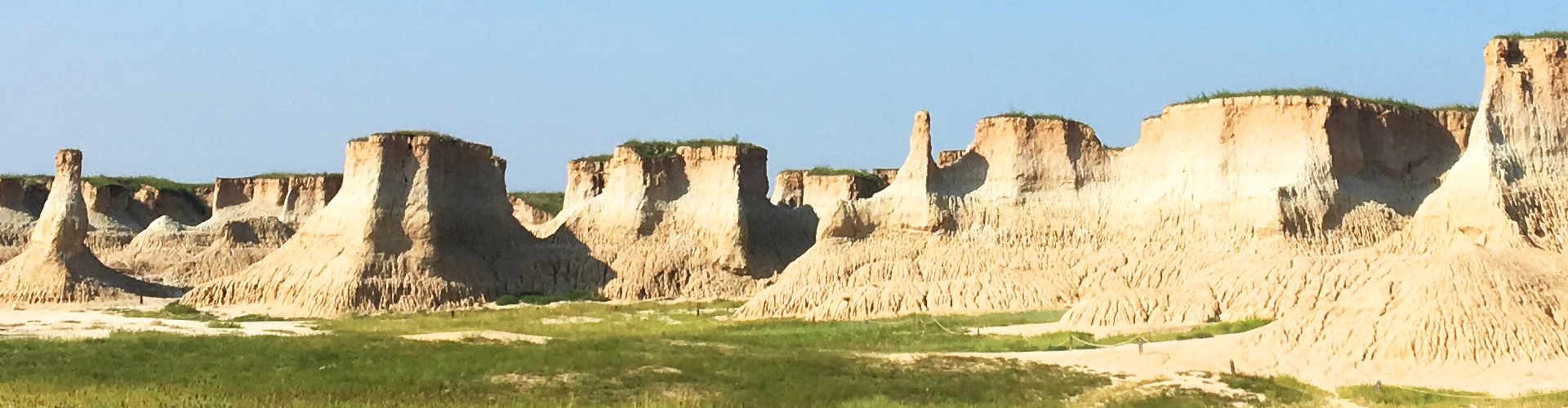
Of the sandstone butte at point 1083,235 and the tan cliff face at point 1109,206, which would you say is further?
the tan cliff face at point 1109,206

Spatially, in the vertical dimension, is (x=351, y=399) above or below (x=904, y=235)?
below

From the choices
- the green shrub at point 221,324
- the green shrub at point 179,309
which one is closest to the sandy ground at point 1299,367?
the green shrub at point 221,324

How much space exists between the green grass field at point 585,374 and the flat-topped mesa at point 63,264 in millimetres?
20592

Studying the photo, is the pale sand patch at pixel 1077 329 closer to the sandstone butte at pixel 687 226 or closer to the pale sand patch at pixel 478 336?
the pale sand patch at pixel 478 336

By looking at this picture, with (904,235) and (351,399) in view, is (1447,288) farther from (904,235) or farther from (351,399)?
(904,235)

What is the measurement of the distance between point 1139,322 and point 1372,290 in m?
6.59

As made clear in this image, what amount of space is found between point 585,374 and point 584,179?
47.8 meters

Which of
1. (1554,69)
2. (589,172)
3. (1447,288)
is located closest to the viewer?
(1447,288)

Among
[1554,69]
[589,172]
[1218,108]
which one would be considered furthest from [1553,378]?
[589,172]

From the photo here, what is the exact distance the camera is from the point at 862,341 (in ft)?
116

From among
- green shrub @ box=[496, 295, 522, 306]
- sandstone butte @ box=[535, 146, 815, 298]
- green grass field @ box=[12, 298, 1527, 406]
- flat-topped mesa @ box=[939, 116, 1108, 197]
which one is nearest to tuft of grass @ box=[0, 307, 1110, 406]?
green grass field @ box=[12, 298, 1527, 406]

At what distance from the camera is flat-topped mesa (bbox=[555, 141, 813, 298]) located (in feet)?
192

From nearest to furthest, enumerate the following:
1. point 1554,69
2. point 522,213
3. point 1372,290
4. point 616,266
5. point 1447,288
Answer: point 1447,288 < point 1372,290 < point 1554,69 < point 616,266 < point 522,213

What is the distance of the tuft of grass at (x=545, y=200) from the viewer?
93.3 metres
